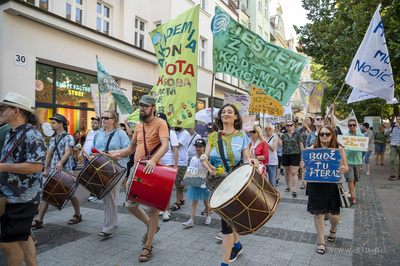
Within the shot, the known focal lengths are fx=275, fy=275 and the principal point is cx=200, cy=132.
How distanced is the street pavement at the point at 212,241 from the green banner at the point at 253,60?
7.76 ft

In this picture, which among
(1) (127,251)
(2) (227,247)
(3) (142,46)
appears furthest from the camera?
(3) (142,46)

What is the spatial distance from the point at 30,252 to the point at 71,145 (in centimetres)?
253

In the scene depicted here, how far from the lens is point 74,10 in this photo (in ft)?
37.7

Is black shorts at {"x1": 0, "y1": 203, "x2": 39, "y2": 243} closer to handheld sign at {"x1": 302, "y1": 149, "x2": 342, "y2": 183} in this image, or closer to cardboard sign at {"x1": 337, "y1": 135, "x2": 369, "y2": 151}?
handheld sign at {"x1": 302, "y1": 149, "x2": 342, "y2": 183}

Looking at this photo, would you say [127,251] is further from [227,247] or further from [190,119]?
[190,119]

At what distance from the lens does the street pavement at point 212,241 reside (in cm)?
362

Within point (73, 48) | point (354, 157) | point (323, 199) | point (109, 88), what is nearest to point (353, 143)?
point (354, 157)

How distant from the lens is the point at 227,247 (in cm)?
318

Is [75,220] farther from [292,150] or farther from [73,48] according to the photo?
[73,48]

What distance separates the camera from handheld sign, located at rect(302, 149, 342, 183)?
3.91 metres

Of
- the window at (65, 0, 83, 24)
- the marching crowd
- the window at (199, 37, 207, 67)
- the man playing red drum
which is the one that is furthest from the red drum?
the window at (199, 37, 207, 67)

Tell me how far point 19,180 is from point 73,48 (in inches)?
381

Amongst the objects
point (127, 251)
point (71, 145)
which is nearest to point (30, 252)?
point (127, 251)

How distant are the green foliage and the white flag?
4.15 feet
